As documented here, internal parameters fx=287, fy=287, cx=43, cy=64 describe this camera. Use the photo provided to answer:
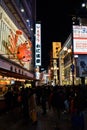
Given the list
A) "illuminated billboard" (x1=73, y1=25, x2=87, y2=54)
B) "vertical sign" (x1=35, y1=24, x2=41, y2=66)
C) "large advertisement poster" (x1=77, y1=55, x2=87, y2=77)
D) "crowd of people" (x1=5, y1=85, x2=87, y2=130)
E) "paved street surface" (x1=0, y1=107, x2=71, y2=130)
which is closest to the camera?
"crowd of people" (x1=5, y1=85, x2=87, y2=130)

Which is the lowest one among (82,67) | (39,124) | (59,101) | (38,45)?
(39,124)

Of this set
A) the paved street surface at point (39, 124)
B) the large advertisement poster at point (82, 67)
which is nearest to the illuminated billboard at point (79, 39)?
the large advertisement poster at point (82, 67)

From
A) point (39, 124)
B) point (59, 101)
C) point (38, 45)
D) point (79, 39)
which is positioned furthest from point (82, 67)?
point (38, 45)

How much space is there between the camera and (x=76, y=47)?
26.6 metres

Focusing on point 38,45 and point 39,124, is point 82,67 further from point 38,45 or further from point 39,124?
point 38,45

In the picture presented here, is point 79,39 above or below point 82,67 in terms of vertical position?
above

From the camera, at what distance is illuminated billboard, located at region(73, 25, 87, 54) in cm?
2617

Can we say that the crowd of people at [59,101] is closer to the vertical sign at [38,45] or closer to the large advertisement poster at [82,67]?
the large advertisement poster at [82,67]

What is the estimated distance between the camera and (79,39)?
87.1 feet

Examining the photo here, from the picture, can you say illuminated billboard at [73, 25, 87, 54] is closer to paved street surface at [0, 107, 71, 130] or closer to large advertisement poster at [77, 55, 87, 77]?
large advertisement poster at [77, 55, 87, 77]

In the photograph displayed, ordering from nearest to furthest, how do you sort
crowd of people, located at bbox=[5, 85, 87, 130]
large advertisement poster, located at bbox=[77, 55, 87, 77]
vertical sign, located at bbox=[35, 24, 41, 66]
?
crowd of people, located at bbox=[5, 85, 87, 130], large advertisement poster, located at bbox=[77, 55, 87, 77], vertical sign, located at bbox=[35, 24, 41, 66]

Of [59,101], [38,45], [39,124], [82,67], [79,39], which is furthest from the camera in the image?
[38,45]

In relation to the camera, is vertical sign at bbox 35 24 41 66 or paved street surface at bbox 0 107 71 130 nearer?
paved street surface at bbox 0 107 71 130

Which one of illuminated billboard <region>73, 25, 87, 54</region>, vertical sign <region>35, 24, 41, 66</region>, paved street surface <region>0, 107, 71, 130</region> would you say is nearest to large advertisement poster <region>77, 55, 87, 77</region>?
illuminated billboard <region>73, 25, 87, 54</region>
